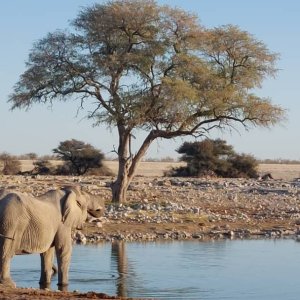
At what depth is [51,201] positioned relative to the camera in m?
14.8

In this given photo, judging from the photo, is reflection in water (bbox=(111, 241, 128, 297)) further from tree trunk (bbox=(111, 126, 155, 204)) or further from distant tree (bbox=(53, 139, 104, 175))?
distant tree (bbox=(53, 139, 104, 175))

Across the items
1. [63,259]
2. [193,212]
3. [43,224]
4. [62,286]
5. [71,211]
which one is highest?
[71,211]

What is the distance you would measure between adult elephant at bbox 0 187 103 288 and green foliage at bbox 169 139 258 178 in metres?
35.0

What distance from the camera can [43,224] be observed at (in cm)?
1412

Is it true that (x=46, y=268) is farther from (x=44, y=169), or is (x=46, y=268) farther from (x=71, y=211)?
(x=44, y=169)

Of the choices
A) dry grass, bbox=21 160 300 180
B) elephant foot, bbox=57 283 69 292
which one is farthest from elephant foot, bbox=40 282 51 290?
dry grass, bbox=21 160 300 180

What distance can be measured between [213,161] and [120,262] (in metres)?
33.5

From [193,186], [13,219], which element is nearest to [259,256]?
[13,219]

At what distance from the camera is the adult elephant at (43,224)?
13539 mm

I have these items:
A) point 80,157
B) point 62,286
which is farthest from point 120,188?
point 80,157

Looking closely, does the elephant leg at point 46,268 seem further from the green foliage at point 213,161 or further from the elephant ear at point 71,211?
the green foliage at point 213,161

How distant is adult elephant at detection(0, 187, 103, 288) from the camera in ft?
44.4

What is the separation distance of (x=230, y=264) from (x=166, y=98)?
41.2 ft

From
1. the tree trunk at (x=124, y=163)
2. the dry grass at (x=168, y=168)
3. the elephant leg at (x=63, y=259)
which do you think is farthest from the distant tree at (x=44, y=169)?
the elephant leg at (x=63, y=259)
